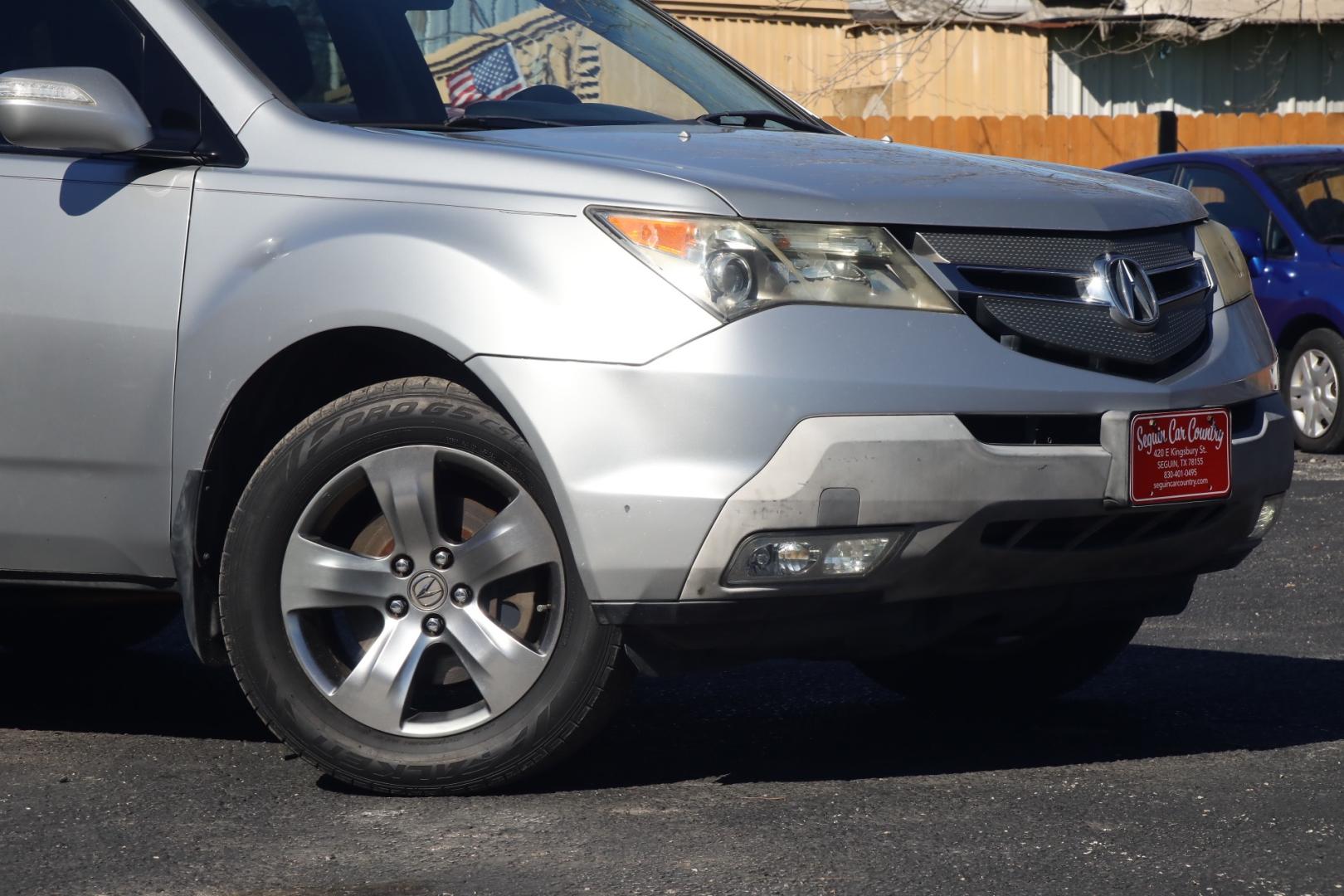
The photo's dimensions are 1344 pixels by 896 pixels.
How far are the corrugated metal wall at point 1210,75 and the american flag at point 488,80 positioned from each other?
56.6ft

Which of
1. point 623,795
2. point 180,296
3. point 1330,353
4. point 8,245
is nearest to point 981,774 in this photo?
point 623,795

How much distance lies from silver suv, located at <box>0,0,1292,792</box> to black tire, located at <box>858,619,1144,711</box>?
503 millimetres

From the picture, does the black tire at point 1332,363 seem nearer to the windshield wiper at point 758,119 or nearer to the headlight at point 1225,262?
the windshield wiper at point 758,119

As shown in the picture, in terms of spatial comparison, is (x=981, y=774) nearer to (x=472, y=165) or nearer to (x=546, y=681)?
(x=546, y=681)

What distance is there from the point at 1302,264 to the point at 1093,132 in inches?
324

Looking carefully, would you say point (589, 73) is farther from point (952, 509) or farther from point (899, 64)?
point (899, 64)

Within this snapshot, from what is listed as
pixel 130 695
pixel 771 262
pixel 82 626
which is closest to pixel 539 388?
pixel 771 262

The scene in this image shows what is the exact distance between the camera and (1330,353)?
1057 cm

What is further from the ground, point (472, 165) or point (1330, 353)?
point (472, 165)

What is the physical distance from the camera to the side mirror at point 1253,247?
35.6 ft

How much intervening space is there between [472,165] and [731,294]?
0.59 metres

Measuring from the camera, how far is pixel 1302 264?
1077cm

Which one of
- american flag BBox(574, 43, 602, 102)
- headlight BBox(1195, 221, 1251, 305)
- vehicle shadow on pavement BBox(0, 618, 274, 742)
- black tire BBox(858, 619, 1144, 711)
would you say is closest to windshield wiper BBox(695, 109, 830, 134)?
american flag BBox(574, 43, 602, 102)

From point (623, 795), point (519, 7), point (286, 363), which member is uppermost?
point (519, 7)
